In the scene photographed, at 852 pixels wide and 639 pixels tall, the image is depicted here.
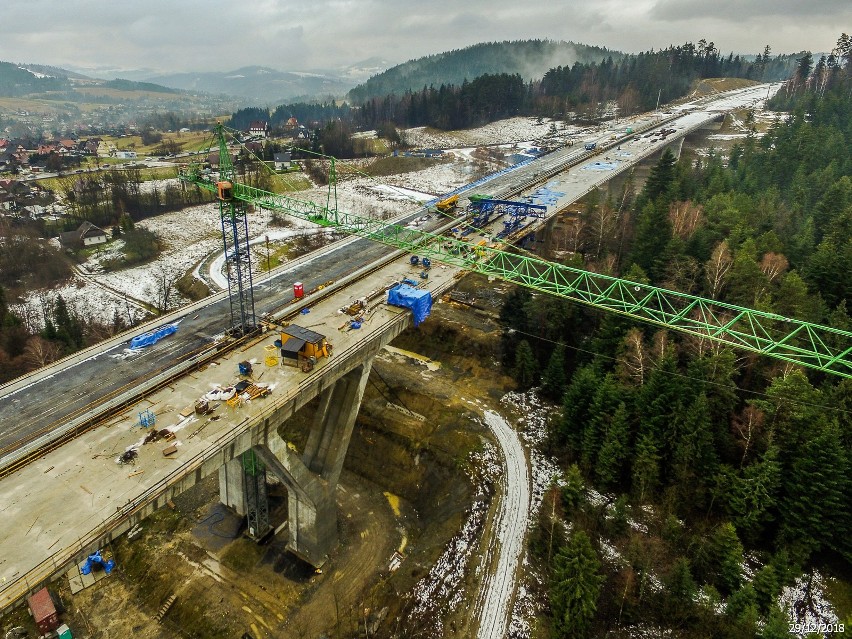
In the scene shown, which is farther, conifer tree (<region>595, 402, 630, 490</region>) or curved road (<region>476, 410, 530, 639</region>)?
conifer tree (<region>595, 402, 630, 490</region>)

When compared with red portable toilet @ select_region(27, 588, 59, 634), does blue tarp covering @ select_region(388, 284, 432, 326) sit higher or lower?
higher

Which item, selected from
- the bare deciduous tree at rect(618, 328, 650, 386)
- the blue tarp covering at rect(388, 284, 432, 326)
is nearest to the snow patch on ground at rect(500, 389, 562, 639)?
the bare deciduous tree at rect(618, 328, 650, 386)

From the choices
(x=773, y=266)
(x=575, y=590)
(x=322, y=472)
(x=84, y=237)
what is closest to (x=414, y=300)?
(x=322, y=472)

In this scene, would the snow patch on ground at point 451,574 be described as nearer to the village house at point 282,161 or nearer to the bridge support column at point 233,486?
the bridge support column at point 233,486

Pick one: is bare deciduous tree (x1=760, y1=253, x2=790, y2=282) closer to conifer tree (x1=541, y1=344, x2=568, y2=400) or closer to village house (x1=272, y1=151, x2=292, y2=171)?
conifer tree (x1=541, y1=344, x2=568, y2=400)

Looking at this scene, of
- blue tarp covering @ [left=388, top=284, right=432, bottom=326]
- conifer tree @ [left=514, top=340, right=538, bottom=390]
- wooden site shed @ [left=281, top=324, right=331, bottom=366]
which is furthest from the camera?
conifer tree @ [left=514, top=340, right=538, bottom=390]
